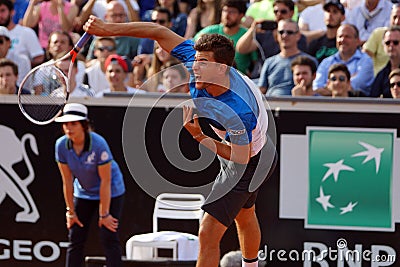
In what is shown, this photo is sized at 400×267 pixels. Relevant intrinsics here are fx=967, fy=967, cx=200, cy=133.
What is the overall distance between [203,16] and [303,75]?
2195mm

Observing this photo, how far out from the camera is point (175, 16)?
1259 cm

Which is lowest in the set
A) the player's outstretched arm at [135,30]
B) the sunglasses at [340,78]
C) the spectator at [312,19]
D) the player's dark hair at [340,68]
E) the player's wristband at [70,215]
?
the player's wristband at [70,215]

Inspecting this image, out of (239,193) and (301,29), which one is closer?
(239,193)

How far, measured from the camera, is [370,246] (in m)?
9.35

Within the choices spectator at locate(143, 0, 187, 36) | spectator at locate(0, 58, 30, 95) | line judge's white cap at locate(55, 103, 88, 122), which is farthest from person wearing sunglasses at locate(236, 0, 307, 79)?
spectator at locate(0, 58, 30, 95)

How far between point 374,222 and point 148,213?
7.42 feet

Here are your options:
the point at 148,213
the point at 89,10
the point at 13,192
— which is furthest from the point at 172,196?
the point at 89,10

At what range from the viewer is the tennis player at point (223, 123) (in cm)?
685

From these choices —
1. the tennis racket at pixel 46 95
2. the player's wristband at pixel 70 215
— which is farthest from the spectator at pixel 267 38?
the tennis racket at pixel 46 95

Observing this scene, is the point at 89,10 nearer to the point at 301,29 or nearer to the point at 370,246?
the point at 301,29

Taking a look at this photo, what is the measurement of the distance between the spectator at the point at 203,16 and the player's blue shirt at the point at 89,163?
2724 millimetres

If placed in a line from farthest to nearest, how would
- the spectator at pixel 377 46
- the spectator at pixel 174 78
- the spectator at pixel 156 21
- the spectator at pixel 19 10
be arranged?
1. the spectator at pixel 19 10
2. the spectator at pixel 156 21
3. the spectator at pixel 377 46
4. the spectator at pixel 174 78

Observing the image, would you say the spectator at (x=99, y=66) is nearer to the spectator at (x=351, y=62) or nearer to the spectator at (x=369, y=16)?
the spectator at (x=351, y=62)

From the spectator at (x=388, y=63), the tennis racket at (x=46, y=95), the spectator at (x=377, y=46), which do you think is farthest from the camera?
the spectator at (x=377, y=46)
